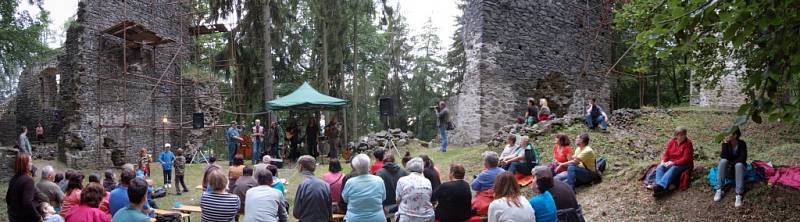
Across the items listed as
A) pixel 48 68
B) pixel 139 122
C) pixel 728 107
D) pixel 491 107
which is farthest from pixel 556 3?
pixel 48 68

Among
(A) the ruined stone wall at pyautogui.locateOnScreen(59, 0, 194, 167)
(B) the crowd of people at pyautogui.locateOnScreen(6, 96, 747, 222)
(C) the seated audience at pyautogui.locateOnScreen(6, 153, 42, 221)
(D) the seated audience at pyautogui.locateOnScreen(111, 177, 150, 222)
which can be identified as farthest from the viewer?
(A) the ruined stone wall at pyautogui.locateOnScreen(59, 0, 194, 167)

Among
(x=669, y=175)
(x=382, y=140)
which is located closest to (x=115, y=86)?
(x=382, y=140)

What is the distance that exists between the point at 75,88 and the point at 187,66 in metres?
5.08

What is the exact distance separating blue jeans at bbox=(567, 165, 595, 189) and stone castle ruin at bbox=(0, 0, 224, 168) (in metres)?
12.3

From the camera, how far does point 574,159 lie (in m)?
7.23

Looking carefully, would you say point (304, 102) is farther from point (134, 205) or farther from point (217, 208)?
point (134, 205)

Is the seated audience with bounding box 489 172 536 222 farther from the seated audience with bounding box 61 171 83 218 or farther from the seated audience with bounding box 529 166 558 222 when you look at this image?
the seated audience with bounding box 61 171 83 218

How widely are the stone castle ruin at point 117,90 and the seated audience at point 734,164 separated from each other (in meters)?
14.1

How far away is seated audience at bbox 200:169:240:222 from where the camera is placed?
4195 mm

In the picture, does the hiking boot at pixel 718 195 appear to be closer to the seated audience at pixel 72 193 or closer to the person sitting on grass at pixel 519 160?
the person sitting on grass at pixel 519 160

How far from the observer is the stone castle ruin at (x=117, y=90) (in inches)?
592

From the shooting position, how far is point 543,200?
13.0 feet

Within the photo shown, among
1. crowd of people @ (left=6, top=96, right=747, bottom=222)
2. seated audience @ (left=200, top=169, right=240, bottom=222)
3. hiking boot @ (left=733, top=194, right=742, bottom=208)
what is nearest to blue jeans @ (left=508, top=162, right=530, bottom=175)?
crowd of people @ (left=6, top=96, right=747, bottom=222)

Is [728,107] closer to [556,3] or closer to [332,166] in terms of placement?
[556,3]
